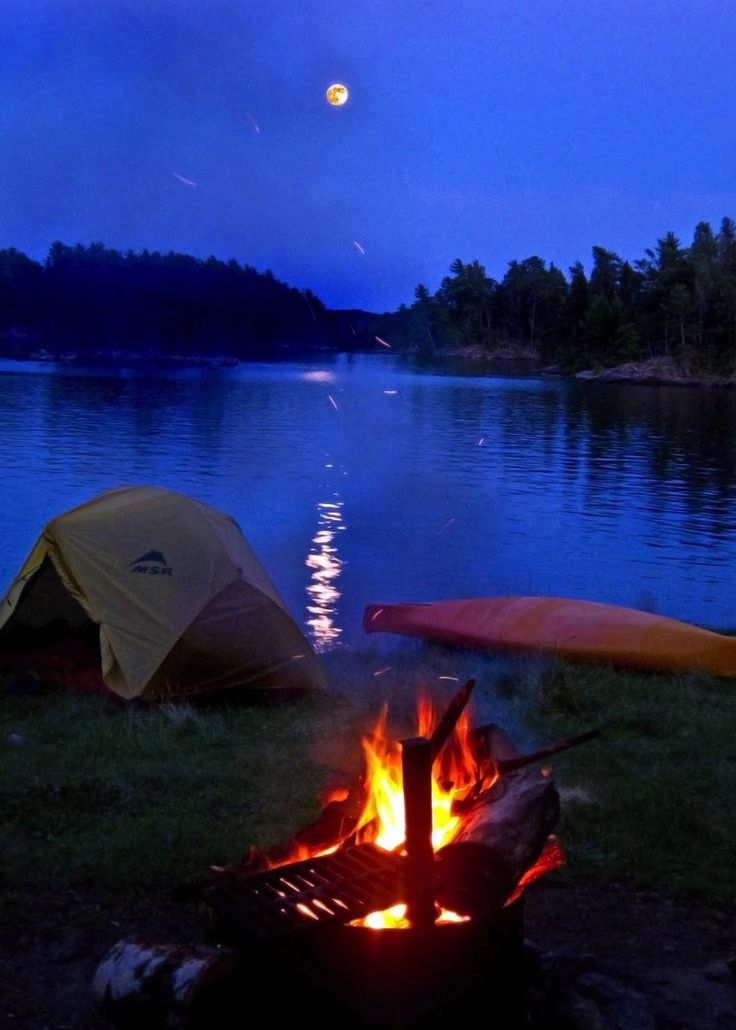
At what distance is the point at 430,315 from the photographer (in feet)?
422

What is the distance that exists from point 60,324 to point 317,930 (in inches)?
3407

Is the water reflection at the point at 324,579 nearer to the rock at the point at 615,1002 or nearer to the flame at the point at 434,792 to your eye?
the flame at the point at 434,792

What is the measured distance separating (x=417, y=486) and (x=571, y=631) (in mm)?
18550

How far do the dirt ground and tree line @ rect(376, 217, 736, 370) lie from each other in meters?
102

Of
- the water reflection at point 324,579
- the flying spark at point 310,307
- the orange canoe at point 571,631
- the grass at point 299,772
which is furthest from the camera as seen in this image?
the flying spark at point 310,307

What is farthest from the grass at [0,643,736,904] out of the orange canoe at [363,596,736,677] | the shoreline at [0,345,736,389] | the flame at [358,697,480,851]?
the shoreline at [0,345,736,389]

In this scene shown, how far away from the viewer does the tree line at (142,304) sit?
81500mm

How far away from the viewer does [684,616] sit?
15555 mm

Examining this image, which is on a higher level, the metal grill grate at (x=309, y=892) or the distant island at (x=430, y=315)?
→ the distant island at (x=430, y=315)

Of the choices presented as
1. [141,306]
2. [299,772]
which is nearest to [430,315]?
[141,306]

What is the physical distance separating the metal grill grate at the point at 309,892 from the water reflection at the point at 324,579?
8.96m

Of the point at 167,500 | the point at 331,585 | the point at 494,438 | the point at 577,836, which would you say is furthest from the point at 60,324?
the point at 577,836

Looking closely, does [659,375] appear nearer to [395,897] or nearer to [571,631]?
[571,631]

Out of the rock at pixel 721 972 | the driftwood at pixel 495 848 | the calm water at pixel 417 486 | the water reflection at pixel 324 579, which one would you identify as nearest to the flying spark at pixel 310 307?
the calm water at pixel 417 486
